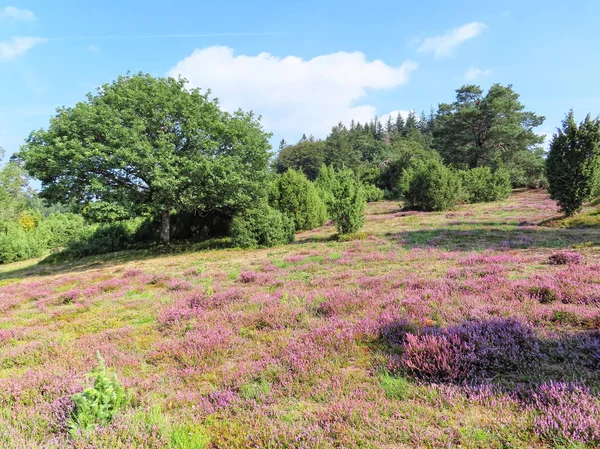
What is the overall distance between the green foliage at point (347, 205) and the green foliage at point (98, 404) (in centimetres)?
1453

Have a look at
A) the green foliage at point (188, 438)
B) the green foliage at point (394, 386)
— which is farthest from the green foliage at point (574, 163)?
the green foliage at point (188, 438)

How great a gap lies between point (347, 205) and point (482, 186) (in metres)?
26.2

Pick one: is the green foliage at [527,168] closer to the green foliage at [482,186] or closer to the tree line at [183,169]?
the green foliage at [482,186]

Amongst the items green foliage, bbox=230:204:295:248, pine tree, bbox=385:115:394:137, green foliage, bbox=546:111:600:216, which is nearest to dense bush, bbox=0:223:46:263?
green foliage, bbox=230:204:295:248

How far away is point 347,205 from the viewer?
655 inches

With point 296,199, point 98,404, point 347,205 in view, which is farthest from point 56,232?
point 98,404

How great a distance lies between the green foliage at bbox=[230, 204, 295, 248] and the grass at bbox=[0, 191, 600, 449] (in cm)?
847

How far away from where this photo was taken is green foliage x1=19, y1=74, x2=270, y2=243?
15859 millimetres

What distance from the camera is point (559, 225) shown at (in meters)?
15.6

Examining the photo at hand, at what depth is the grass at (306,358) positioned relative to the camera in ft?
8.38

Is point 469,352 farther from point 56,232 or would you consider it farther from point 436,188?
point 56,232

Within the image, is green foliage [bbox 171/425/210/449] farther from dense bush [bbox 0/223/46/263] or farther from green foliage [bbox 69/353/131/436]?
dense bush [bbox 0/223/46/263]

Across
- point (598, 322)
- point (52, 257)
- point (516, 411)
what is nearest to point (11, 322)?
point (516, 411)

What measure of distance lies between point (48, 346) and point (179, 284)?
414 centimetres
